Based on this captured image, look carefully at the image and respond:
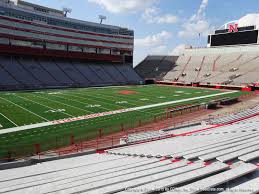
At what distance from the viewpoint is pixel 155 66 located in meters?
71.1

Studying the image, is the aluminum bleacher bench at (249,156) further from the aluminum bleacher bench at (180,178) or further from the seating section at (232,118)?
the seating section at (232,118)

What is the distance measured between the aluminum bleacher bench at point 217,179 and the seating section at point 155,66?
55473 mm

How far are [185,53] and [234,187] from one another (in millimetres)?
68696

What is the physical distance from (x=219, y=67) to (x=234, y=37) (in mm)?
8012

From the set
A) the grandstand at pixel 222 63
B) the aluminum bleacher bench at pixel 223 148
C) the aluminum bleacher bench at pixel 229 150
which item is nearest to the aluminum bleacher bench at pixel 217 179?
the aluminum bleacher bench at pixel 229 150

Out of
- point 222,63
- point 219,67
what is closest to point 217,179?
point 219,67

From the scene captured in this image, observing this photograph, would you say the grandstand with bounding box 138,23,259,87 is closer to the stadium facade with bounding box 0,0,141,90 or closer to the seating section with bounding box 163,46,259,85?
the seating section with bounding box 163,46,259,85

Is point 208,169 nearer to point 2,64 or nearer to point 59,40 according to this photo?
point 2,64

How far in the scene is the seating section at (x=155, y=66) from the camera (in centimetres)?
6619

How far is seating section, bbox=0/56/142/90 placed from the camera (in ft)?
145

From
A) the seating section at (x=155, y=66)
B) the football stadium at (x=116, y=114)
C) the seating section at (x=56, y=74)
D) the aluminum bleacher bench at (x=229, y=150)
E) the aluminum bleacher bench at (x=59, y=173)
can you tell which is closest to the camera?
the aluminum bleacher bench at (x=59, y=173)

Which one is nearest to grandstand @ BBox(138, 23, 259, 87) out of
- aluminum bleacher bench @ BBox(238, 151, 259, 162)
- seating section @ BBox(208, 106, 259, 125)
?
seating section @ BBox(208, 106, 259, 125)

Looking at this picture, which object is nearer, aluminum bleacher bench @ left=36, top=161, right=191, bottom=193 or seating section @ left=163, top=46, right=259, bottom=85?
aluminum bleacher bench @ left=36, top=161, right=191, bottom=193

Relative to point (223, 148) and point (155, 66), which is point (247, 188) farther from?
point (155, 66)
